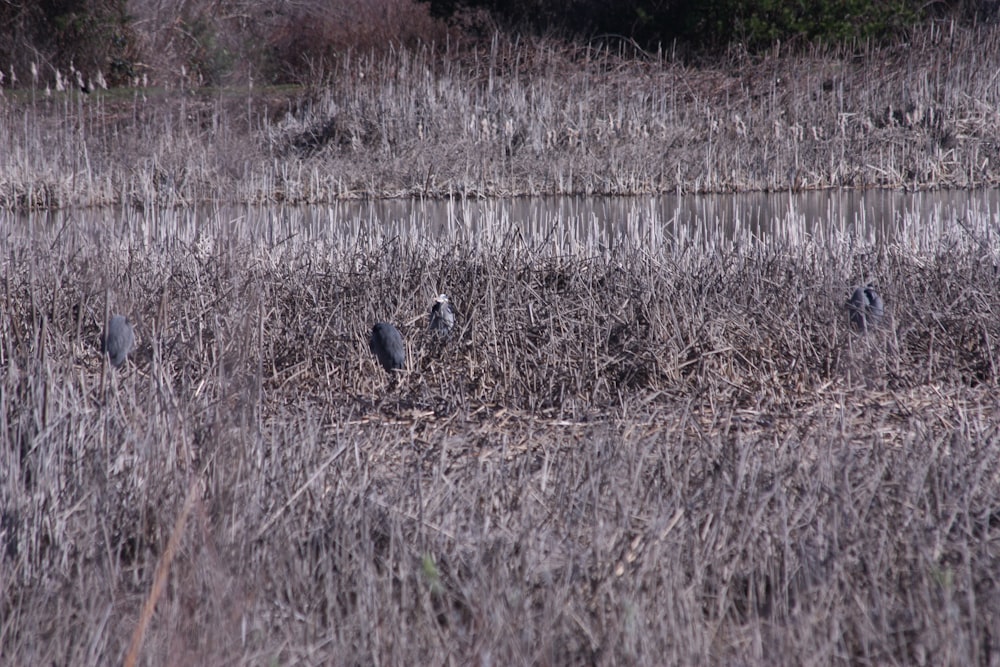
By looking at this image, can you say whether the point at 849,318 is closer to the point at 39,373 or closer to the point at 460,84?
the point at 39,373

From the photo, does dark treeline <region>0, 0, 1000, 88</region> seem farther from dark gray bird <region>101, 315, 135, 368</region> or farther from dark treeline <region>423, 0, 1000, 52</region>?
dark gray bird <region>101, 315, 135, 368</region>

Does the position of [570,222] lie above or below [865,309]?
above

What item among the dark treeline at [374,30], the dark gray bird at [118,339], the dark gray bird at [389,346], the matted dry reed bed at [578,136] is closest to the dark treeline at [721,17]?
the dark treeline at [374,30]

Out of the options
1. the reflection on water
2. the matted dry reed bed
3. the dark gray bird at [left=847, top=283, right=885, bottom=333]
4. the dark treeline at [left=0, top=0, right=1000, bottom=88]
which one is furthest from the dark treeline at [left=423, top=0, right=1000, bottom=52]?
the dark gray bird at [left=847, top=283, right=885, bottom=333]

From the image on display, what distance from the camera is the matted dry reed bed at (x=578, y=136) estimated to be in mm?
10773

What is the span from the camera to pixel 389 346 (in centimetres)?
429

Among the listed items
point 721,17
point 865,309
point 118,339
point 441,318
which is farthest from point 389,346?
point 721,17

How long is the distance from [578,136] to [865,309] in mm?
8101

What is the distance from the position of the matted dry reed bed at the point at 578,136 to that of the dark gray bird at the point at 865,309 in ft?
20.7

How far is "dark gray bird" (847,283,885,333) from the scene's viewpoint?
13.9ft

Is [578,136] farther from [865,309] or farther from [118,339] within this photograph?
[118,339]

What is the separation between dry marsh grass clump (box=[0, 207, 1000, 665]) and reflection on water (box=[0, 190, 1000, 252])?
77 centimetres

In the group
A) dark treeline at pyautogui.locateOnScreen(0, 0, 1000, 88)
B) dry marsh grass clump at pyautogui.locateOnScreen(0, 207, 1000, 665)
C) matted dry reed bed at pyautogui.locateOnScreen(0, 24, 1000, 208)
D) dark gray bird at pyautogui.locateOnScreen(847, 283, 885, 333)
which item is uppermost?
dark treeline at pyautogui.locateOnScreen(0, 0, 1000, 88)

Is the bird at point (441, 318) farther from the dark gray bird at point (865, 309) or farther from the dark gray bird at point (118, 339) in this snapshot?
the dark gray bird at point (865, 309)
